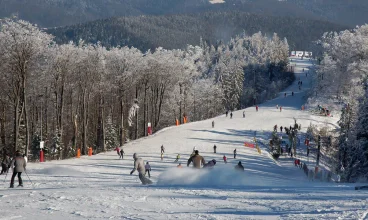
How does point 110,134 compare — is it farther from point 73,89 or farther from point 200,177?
point 200,177

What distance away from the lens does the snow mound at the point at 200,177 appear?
18297 mm

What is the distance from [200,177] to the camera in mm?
18406

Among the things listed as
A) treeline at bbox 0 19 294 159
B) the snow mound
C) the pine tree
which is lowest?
the pine tree

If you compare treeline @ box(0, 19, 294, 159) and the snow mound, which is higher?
treeline @ box(0, 19, 294, 159)

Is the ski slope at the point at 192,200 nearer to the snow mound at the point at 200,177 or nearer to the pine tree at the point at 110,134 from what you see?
the snow mound at the point at 200,177

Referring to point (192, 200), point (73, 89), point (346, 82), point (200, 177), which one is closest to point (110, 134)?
point (73, 89)

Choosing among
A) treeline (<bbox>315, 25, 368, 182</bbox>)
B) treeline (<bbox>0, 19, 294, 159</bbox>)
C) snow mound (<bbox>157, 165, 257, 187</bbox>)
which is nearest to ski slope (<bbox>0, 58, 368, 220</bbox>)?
snow mound (<bbox>157, 165, 257, 187</bbox>)

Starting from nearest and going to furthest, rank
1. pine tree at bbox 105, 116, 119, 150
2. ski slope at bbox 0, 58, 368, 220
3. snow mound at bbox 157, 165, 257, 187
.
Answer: ski slope at bbox 0, 58, 368, 220, snow mound at bbox 157, 165, 257, 187, pine tree at bbox 105, 116, 119, 150

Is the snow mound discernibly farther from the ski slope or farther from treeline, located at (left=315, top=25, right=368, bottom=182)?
treeline, located at (left=315, top=25, right=368, bottom=182)

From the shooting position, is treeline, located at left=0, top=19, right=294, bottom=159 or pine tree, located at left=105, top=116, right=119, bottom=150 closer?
treeline, located at left=0, top=19, right=294, bottom=159

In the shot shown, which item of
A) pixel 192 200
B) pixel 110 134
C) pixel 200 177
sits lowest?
pixel 110 134

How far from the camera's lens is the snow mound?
18297mm

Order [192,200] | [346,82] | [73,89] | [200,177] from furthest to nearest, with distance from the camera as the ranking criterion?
[346,82], [73,89], [200,177], [192,200]

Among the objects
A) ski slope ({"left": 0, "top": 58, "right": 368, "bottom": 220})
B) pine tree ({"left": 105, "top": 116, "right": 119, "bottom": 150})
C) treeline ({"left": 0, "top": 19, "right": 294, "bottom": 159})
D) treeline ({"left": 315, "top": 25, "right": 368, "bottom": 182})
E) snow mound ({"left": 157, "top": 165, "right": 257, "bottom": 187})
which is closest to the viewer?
ski slope ({"left": 0, "top": 58, "right": 368, "bottom": 220})
